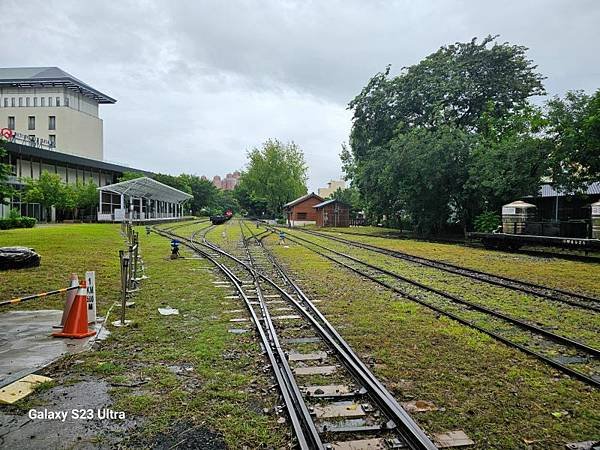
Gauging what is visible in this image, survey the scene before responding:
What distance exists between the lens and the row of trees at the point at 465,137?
22.2 meters

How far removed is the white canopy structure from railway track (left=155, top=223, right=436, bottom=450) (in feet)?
91.5

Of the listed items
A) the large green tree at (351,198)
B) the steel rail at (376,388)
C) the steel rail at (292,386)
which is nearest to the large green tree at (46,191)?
the large green tree at (351,198)

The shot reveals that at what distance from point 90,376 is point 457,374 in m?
4.09

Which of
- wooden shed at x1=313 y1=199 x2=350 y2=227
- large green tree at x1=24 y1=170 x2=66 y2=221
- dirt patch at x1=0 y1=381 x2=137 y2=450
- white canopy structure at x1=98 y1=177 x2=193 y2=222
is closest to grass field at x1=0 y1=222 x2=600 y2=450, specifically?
dirt patch at x1=0 y1=381 x2=137 y2=450

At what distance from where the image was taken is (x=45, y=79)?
64500mm

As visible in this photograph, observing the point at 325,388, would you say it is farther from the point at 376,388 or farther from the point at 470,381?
the point at 470,381

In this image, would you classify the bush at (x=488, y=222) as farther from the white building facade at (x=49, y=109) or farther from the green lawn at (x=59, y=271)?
the white building facade at (x=49, y=109)

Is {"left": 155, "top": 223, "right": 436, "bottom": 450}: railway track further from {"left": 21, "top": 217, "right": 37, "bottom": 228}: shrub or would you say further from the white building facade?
the white building facade

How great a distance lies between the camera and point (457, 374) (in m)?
5.29

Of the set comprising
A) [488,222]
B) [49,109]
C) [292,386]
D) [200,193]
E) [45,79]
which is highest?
[45,79]

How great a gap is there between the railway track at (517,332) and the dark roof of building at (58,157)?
39.6 meters

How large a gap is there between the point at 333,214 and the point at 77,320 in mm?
48001

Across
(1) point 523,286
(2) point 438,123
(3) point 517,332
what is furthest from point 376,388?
(2) point 438,123

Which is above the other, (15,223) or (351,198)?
(351,198)
